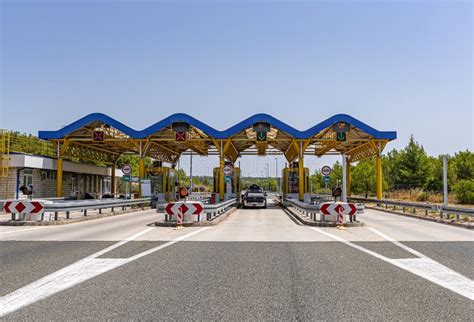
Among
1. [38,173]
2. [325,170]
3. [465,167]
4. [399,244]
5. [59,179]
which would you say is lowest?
[399,244]

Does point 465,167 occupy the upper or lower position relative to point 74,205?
upper

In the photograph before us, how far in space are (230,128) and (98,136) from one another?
10.5 m

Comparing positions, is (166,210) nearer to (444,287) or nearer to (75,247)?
(75,247)

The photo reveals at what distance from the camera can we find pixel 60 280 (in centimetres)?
676

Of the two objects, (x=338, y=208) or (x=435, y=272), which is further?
(x=338, y=208)

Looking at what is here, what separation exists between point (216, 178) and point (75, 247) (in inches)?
965

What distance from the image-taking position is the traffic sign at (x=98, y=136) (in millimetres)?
32703

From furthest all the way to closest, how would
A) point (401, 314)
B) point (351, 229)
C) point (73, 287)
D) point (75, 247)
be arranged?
point (351, 229) → point (75, 247) → point (73, 287) → point (401, 314)

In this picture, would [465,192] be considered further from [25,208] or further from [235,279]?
[235,279]

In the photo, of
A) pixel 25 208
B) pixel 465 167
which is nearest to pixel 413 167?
pixel 465 167

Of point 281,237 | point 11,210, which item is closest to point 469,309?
point 281,237

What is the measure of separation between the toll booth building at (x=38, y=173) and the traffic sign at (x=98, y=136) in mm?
4187

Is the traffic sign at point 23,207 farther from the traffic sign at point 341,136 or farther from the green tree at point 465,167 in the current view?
the green tree at point 465,167

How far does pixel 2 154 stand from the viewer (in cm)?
2859
